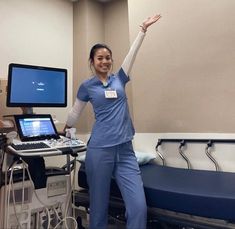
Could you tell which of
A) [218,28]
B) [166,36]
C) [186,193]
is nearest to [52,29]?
[166,36]

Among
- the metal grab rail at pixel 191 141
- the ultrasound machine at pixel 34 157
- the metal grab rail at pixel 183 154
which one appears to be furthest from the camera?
the metal grab rail at pixel 183 154

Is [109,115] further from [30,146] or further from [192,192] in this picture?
[192,192]

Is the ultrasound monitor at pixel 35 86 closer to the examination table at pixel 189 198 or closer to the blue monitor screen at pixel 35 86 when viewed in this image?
the blue monitor screen at pixel 35 86

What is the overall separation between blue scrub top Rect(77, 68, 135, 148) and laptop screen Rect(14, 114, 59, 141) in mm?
380

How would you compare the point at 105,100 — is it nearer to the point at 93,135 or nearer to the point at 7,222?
the point at 93,135

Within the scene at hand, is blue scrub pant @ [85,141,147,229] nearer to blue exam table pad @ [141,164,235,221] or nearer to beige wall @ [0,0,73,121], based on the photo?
blue exam table pad @ [141,164,235,221]

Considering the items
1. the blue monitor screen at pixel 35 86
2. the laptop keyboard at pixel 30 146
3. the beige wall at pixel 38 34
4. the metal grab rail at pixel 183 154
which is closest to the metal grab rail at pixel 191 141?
the metal grab rail at pixel 183 154

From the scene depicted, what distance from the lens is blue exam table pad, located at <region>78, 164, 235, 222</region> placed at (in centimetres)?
152

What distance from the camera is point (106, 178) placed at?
1847 mm

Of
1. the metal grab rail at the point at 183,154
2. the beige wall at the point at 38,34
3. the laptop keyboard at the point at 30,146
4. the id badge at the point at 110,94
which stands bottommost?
the metal grab rail at the point at 183,154

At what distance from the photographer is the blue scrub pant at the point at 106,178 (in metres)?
1.80

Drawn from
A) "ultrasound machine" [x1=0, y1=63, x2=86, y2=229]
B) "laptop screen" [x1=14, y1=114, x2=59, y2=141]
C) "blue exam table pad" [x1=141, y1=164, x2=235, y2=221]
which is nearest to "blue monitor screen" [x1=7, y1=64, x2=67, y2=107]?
"ultrasound machine" [x1=0, y1=63, x2=86, y2=229]

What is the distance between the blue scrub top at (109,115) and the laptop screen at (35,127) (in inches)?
15.0

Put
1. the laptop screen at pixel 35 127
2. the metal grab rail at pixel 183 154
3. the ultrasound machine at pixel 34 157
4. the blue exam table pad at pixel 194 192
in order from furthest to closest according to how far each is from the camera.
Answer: the metal grab rail at pixel 183 154 → the laptop screen at pixel 35 127 → the ultrasound machine at pixel 34 157 → the blue exam table pad at pixel 194 192
